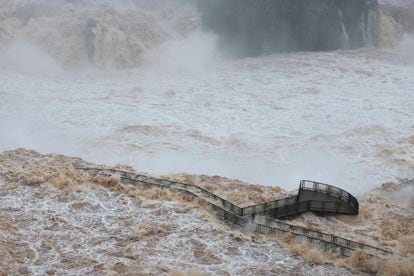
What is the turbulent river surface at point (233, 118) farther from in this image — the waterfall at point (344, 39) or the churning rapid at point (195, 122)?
the waterfall at point (344, 39)

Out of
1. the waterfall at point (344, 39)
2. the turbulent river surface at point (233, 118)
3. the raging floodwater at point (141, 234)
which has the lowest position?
the raging floodwater at point (141, 234)

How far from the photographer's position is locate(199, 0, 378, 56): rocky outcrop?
48688 mm

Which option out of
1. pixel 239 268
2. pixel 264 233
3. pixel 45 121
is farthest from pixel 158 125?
pixel 239 268

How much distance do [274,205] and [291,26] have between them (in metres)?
31.5

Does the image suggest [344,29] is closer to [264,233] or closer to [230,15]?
[230,15]

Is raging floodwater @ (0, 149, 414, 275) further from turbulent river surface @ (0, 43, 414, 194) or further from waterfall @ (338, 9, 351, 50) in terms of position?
waterfall @ (338, 9, 351, 50)

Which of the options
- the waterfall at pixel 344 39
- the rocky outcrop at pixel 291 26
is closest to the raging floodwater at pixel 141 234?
the rocky outcrop at pixel 291 26

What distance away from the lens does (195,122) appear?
104 ft

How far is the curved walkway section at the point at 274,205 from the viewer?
1811 centimetres

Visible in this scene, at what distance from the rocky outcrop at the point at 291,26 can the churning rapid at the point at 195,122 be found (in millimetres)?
121

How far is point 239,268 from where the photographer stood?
15.7m

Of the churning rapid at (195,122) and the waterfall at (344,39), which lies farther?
the waterfall at (344,39)

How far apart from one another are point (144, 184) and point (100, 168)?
2.71m

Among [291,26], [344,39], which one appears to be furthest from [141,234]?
[344,39]
